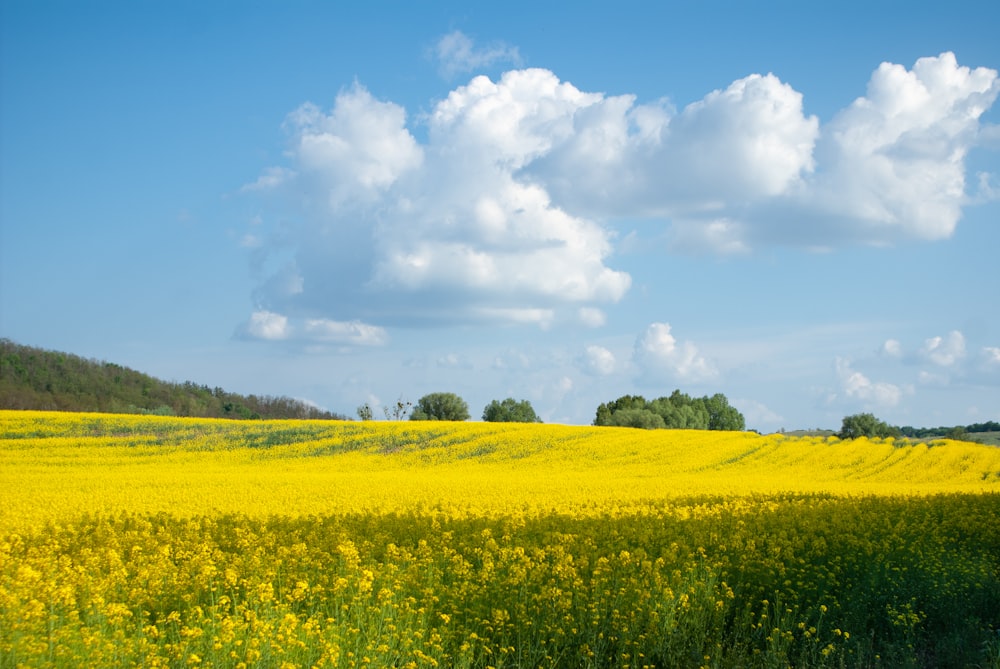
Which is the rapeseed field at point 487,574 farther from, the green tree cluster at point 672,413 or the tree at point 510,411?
the tree at point 510,411

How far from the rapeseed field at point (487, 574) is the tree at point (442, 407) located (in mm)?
63184

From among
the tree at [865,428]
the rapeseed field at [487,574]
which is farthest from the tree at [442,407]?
the rapeseed field at [487,574]

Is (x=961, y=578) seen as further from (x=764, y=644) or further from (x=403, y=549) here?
(x=403, y=549)

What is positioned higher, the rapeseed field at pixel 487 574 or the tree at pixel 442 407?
the tree at pixel 442 407

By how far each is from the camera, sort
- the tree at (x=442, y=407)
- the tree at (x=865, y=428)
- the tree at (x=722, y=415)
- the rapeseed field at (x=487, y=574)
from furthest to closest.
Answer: the tree at (x=722, y=415) < the tree at (x=442, y=407) < the tree at (x=865, y=428) < the rapeseed field at (x=487, y=574)

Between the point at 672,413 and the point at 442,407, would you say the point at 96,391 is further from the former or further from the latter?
the point at 672,413

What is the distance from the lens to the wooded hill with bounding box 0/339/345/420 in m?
80.8

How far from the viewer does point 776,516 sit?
53.9 feet

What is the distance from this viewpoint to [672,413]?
301ft

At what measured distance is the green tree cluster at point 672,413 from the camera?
7912cm

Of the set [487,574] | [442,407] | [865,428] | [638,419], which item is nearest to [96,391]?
[442,407]

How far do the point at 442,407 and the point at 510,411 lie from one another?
1034cm

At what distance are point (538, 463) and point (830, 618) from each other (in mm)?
25636

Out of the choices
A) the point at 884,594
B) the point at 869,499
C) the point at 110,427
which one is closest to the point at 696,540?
the point at 884,594
